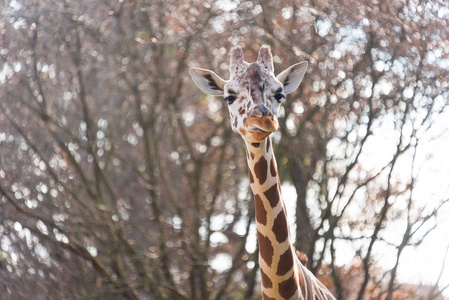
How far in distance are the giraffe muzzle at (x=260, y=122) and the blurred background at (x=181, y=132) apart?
13.3ft

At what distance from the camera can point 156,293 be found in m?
8.44

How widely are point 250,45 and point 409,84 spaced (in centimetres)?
172

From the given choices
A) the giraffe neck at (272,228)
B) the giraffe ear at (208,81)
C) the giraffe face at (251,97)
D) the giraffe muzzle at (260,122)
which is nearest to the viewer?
the giraffe muzzle at (260,122)

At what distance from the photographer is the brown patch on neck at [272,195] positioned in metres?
4.58

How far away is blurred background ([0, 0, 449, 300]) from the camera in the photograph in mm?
8250

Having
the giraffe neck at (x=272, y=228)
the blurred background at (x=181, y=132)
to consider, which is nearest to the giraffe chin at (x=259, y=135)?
the giraffe neck at (x=272, y=228)

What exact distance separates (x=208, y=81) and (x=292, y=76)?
1.77 ft

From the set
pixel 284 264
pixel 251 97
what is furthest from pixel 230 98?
pixel 284 264

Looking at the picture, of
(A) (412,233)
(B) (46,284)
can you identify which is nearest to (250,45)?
(A) (412,233)

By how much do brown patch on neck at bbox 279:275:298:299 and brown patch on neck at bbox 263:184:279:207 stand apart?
1.46 ft

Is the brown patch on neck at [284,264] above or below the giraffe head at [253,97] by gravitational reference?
below

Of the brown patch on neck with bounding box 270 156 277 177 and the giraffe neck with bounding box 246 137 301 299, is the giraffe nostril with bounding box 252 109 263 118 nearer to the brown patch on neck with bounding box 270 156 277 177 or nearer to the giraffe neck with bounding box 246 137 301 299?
the giraffe neck with bounding box 246 137 301 299

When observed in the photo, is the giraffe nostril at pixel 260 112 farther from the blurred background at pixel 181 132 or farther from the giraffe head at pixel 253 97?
the blurred background at pixel 181 132

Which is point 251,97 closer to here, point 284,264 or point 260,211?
point 260,211
